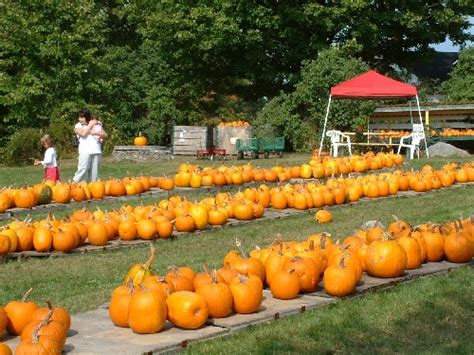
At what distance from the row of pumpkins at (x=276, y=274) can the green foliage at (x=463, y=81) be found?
98.1 ft

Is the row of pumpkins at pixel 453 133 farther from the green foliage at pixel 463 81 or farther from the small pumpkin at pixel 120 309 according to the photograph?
the small pumpkin at pixel 120 309

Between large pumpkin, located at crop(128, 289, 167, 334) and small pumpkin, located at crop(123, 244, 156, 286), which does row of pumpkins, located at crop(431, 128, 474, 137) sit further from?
large pumpkin, located at crop(128, 289, 167, 334)

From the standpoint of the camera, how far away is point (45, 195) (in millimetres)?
13422

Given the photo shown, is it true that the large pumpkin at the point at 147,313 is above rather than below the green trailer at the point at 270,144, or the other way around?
below

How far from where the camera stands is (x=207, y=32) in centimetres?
3462

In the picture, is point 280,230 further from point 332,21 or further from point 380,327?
point 332,21

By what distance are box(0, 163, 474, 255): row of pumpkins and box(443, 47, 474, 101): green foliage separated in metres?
22.4

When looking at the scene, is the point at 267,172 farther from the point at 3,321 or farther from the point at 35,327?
the point at 35,327

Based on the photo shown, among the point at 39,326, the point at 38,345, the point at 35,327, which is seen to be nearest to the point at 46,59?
the point at 35,327

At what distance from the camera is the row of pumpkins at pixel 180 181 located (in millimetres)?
13273

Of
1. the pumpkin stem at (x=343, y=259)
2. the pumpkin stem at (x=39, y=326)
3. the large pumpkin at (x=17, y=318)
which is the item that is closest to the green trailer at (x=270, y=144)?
the pumpkin stem at (x=343, y=259)

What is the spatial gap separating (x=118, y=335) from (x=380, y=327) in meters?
1.87

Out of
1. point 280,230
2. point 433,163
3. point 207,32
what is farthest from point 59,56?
point 280,230

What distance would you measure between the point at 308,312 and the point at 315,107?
25.0 m
